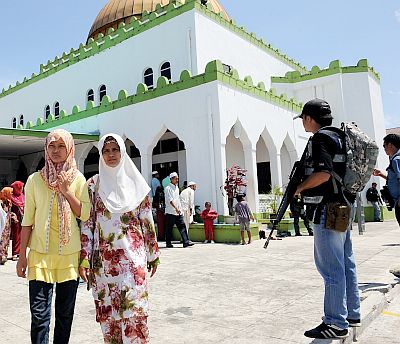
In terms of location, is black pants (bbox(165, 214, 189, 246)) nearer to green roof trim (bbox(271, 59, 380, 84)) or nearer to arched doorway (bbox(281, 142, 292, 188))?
arched doorway (bbox(281, 142, 292, 188))

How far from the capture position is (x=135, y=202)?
259 centimetres

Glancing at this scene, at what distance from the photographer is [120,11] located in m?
19.5

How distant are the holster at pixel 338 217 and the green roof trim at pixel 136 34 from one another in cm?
1299

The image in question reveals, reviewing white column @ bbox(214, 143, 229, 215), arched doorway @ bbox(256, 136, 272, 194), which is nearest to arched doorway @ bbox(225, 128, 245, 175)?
arched doorway @ bbox(256, 136, 272, 194)

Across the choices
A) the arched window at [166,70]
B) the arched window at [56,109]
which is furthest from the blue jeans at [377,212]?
the arched window at [56,109]

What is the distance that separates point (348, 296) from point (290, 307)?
0.98 meters

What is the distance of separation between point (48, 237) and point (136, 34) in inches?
597

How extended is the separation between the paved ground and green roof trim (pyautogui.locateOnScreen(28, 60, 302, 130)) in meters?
5.92

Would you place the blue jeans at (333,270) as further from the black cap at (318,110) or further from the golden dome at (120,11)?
the golden dome at (120,11)

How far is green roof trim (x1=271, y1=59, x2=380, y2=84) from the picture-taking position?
17.5 m

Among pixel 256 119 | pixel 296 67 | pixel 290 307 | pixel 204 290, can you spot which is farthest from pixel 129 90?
pixel 290 307

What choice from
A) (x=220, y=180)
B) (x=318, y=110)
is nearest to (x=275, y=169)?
(x=220, y=180)

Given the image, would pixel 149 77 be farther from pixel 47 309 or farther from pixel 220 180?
pixel 47 309

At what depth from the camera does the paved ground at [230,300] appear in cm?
317
